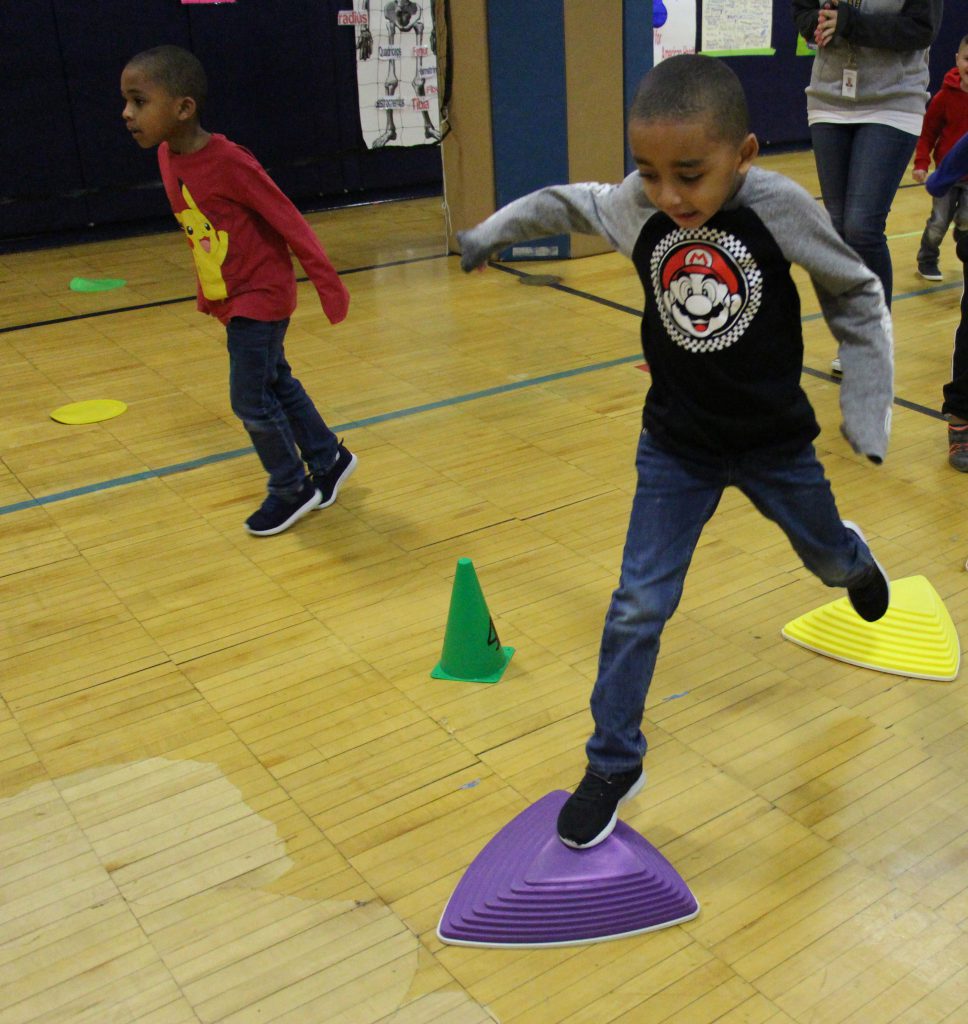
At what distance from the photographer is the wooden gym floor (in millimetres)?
1780

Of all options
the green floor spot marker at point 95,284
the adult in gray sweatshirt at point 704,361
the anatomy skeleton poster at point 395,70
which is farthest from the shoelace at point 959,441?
the anatomy skeleton poster at point 395,70

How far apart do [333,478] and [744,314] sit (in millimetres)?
1889

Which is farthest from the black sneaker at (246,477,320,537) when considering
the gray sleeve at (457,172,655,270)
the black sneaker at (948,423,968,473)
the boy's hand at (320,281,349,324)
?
the black sneaker at (948,423,968,473)

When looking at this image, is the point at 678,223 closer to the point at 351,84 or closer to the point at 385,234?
the point at 385,234

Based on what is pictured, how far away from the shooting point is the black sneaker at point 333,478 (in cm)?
346

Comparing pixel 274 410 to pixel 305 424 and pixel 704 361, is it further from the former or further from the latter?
pixel 704 361

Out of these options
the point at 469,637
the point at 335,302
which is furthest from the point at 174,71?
the point at 469,637

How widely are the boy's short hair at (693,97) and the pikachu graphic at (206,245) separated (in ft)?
5.48

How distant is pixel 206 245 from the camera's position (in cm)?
311

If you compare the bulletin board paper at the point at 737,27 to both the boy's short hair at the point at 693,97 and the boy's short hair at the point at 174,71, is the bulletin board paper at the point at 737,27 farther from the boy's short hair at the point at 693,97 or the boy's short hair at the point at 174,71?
the boy's short hair at the point at 693,97

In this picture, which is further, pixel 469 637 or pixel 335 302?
pixel 335 302

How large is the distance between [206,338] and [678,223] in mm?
3803

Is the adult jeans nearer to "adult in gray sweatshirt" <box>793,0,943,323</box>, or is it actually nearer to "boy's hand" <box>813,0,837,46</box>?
"adult in gray sweatshirt" <box>793,0,943,323</box>

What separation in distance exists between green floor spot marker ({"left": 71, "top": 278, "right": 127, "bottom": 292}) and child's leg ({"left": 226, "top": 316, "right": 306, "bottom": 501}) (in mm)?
3371
